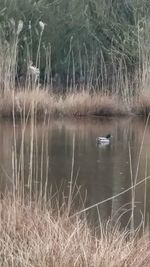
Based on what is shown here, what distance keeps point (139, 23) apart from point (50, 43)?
6.88 feet

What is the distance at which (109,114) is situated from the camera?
12.7 meters

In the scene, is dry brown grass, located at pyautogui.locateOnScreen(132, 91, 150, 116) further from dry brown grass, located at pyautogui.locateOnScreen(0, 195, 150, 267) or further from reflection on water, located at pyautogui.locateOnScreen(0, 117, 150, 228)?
dry brown grass, located at pyautogui.locateOnScreen(0, 195, 150, 267)

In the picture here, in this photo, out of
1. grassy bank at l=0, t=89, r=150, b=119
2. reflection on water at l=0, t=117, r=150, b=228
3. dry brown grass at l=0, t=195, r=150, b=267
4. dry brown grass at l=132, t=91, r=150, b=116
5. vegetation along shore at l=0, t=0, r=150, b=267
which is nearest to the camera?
dry brown grass at l=0, t=195, r=150, b=267

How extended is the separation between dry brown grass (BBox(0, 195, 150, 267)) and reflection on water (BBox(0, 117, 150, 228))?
0.73 meters

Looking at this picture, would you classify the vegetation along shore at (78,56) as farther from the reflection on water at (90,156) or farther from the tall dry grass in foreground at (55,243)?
the tall dry grass in foreground at (55,243)

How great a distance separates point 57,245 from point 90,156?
15.1 ft

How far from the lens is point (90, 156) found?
7.92 meters

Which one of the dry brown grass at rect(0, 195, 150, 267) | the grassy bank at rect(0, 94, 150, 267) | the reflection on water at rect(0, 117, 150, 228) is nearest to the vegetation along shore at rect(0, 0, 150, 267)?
the reflection on water at rect(0, 117, 150, 228)

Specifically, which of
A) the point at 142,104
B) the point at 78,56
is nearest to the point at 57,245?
the point at 142,104

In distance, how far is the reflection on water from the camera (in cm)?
586

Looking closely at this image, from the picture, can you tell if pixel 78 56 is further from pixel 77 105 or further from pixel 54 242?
pixel 54 242

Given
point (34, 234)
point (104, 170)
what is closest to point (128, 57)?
point (104, 170)

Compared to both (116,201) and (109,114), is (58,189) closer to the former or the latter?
(116,201)

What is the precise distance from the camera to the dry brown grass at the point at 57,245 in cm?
318
